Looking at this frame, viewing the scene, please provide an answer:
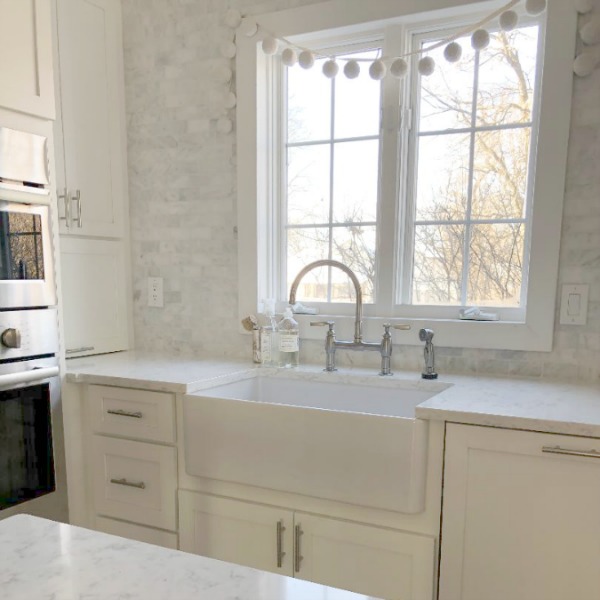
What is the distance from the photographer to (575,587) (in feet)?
4.00

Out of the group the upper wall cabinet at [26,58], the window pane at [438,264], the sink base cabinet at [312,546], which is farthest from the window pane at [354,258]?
the upper wall cabinet at [26,58]

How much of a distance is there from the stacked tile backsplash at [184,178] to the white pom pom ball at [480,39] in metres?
0.76

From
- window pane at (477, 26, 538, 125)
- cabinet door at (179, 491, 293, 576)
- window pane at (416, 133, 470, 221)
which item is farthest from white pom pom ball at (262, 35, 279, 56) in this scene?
cabinet door at (179, 491, 293, 576)

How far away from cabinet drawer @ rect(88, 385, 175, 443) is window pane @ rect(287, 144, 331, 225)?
99 centimetres

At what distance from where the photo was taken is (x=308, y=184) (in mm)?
2176

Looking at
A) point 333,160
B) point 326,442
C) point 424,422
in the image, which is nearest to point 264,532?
point 326,442

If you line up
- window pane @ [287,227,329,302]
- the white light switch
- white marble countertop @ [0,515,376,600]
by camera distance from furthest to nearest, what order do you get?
the white light switch
window pane @ [287,227,329,302]
white marble countertop @ [0,515,376,600]

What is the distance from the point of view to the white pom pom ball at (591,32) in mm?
1541

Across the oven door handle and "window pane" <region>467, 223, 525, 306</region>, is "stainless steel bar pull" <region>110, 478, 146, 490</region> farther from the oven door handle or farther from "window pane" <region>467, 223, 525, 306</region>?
"window pane" <region>467, 223, 525, 306</region>

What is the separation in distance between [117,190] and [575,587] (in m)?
2.22

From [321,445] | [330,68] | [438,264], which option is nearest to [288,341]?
[321,445]

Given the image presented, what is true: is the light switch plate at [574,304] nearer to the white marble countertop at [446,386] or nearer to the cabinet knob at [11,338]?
the white marble countertop at [446,386]

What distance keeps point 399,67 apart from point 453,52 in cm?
20

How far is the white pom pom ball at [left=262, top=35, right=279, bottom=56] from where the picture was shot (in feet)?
6.42
